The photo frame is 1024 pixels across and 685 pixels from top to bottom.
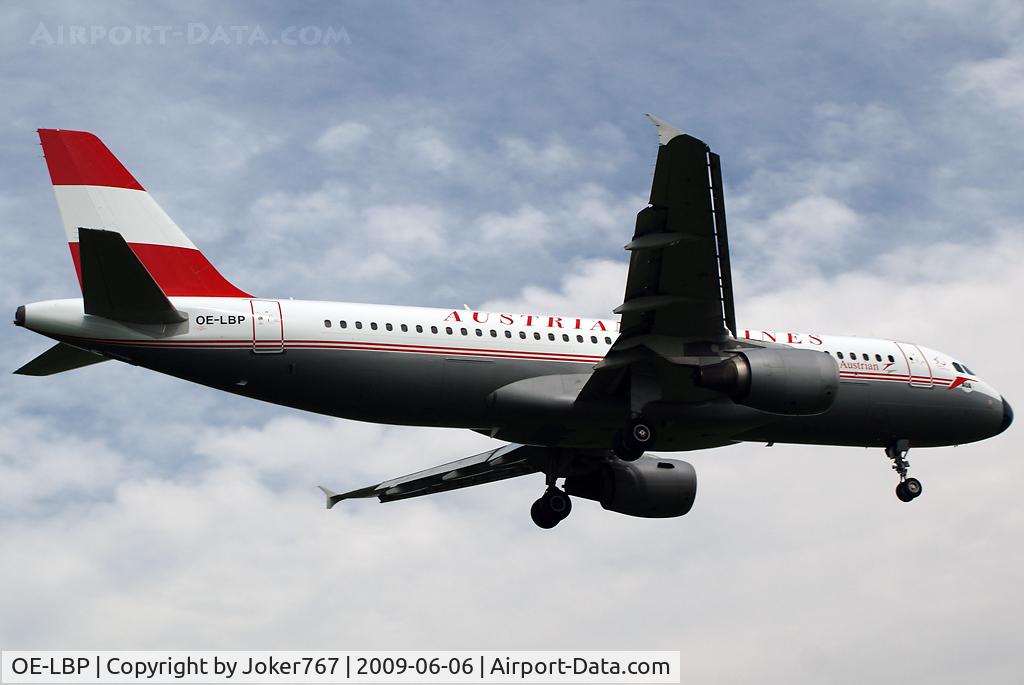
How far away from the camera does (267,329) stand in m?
22.3

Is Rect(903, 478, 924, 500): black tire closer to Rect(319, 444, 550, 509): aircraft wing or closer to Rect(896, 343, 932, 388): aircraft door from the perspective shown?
Rect(896, 343, 932, 388): aircraft door

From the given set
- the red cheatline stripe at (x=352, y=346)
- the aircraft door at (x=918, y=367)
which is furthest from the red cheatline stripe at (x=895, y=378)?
the red cheatline stripe at (x=352, y=346)

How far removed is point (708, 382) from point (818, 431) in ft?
14.8

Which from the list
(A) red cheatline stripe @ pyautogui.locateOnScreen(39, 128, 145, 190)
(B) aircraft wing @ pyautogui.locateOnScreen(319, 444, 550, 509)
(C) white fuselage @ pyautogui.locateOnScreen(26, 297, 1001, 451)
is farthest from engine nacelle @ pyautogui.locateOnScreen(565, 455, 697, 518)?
(A) red cheatline stripe @ pyautogui.locateOnScreen(39, 128, 145, 190)

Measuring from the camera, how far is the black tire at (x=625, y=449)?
23766 millimetres

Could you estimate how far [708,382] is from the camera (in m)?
23.1

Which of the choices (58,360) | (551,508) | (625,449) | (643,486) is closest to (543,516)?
(551,508)

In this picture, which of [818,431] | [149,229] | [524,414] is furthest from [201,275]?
[818,431]

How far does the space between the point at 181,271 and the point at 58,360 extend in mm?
2612

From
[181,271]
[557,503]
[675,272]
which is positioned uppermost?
[181,271]

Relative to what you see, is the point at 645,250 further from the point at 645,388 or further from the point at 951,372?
the point at 951,372

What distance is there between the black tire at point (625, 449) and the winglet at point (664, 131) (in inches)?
Answer: 247

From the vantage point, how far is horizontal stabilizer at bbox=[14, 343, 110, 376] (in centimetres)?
2227

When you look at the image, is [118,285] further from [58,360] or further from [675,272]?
[675,272]
